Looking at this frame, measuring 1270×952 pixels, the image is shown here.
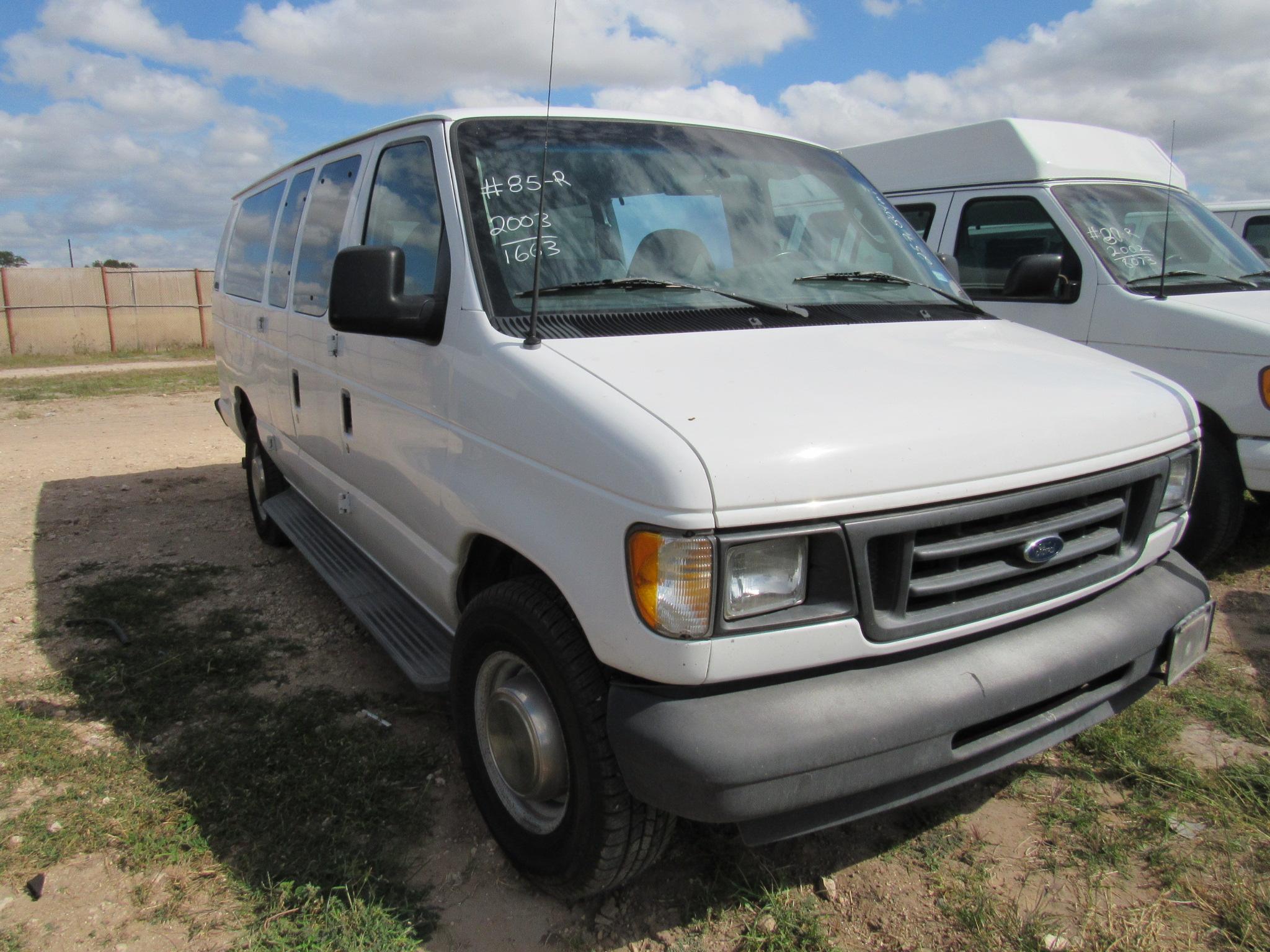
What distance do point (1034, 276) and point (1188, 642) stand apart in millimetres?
2169

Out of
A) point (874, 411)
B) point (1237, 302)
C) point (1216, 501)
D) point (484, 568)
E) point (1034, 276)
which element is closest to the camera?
point (874, 411)

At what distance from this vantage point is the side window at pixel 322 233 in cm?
378

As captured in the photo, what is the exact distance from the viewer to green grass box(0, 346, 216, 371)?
2048 centimetres

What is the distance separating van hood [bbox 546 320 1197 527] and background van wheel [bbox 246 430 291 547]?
360cm

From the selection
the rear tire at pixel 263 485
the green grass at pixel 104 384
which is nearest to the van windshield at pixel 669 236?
the rear tire at pixel 263 485

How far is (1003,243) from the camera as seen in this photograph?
5.76 meters

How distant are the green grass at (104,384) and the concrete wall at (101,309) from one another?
7112 mm

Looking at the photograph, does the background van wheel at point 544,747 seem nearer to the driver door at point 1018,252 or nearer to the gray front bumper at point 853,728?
the gray front bumper at point 853,728

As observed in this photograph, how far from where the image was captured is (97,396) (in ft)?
43.6

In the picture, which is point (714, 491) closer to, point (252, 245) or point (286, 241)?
point (286, 241)

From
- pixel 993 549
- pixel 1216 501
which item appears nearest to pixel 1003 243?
pixel 1216 501

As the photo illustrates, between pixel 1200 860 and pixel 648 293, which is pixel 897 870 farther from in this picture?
pixel 648 293

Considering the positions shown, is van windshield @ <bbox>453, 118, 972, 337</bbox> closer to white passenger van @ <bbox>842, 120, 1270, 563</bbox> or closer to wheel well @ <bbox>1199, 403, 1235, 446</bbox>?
white passenger van @ <bbox>842, 120, 1270, 563</bbox>

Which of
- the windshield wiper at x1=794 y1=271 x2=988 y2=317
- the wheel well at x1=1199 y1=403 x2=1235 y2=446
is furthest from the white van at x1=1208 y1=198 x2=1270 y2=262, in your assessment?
the windshield wiper at x1=794 y1=271 x2=988 y2=317
